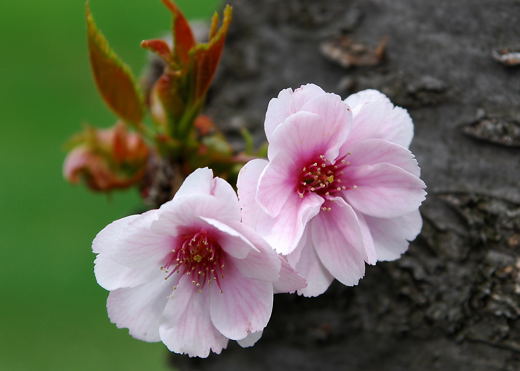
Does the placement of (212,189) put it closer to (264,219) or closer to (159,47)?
(264,219)

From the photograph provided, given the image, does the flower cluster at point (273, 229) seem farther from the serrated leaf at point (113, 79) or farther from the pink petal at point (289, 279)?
the serrated leaf at point (113, 79)

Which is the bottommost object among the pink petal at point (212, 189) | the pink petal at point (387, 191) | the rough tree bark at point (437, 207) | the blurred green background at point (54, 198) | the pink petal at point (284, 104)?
the blurred green background at point (54, 198)

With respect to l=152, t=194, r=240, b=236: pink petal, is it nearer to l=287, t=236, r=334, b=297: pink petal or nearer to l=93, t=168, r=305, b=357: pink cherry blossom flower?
l=93, t=168, r=305, b=357: pink cherry blossom flower

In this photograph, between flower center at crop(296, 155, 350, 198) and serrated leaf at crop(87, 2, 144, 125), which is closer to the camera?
flower center at crop(296, 155, 350, 198)

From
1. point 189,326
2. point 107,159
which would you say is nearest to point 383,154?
point 189,326

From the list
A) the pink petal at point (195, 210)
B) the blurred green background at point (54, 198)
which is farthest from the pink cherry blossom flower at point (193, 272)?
the blurred green background at point (54, 198)

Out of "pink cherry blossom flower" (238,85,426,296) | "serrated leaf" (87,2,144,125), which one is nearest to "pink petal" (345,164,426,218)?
"pink cherry blossom flower" (238,85,426,296)

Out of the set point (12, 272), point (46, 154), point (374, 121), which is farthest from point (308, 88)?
point (46, 154)
